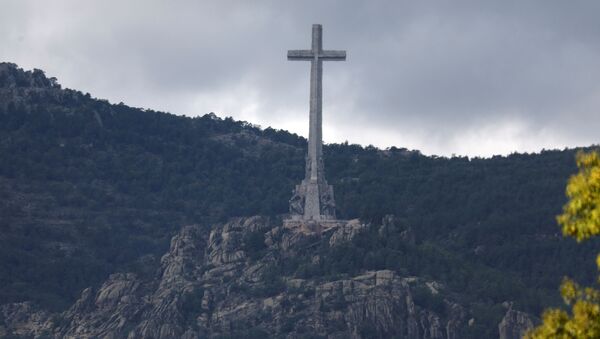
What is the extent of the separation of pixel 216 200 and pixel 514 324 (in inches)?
2240

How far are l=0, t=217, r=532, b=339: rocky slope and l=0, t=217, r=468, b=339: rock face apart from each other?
6 centimetres

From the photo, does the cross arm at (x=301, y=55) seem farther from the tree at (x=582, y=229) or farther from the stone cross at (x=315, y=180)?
the tree at (x=582, y=229)

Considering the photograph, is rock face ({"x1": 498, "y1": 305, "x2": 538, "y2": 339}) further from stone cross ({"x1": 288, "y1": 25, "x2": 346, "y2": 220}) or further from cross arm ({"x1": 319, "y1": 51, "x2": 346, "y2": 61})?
cross arm ({"x1": 319, "y1": 51, "x2": 346, "y2": 61})

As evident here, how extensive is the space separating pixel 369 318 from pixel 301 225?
673 inches

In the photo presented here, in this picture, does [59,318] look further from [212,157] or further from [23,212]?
[212,157]

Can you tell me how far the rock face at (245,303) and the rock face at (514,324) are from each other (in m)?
0.40

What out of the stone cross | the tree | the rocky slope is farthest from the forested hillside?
the tree

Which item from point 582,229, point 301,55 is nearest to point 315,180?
point 301,55

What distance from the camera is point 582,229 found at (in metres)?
41.4

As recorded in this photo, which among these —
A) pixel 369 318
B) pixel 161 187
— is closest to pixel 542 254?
pixel 369 318

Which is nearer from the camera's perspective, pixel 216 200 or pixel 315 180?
pixel 315 180

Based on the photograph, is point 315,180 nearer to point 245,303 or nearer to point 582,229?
point 245,303

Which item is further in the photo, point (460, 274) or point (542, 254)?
point (542, 254)

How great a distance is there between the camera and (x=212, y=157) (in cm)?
19612
